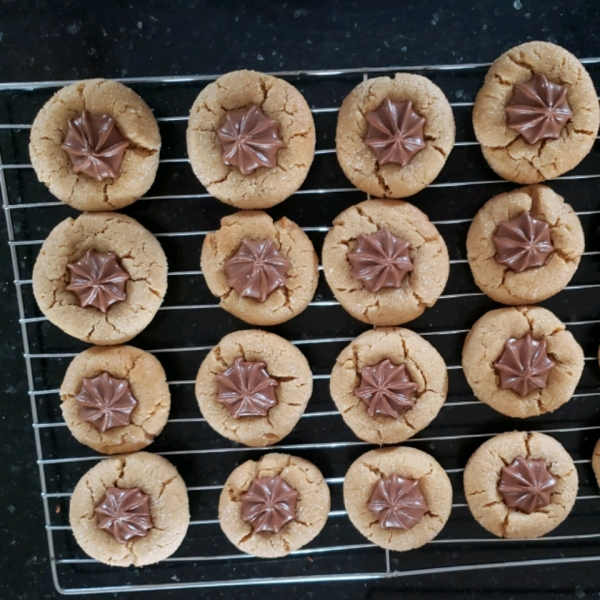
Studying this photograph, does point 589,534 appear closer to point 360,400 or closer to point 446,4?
point 360,400

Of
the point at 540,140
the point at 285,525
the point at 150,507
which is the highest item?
the point at 540,140

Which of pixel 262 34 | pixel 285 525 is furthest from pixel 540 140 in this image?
pixel 285 525

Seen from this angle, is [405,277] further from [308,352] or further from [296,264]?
[308,352]

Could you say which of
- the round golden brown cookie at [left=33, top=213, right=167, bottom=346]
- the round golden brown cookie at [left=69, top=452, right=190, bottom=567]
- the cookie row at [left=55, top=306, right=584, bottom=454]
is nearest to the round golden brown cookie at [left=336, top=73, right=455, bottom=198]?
the cookie row at [left=55, top=306, right=584, bottom=454]

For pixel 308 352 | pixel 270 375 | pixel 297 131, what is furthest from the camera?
pixel 308 352

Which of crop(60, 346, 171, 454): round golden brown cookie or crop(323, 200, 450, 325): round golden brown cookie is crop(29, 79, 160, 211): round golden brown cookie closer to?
crop(60, 346, 171, 454): round golden brown cookie

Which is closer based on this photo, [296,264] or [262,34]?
[296,264]

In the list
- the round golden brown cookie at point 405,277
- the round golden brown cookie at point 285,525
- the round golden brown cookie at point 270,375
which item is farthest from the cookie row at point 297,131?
the round golden brown cookie at point 285,525
